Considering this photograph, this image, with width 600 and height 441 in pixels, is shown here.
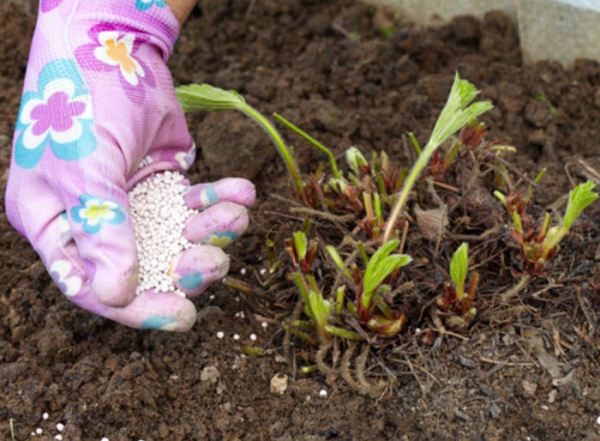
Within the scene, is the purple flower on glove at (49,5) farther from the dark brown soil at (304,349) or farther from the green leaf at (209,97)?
the dark brown soil at (304,349)

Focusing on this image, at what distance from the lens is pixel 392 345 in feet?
5.40

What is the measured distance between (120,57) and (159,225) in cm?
31

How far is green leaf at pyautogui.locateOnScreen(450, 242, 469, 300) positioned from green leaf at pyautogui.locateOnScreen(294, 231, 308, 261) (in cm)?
26

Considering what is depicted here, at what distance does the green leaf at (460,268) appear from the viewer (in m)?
1.51

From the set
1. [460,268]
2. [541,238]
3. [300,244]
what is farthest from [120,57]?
[541,238]

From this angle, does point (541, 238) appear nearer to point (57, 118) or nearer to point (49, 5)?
point (57, 118)

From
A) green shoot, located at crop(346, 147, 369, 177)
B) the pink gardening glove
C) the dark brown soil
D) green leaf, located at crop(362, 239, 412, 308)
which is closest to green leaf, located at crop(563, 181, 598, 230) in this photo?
the dark brown soil

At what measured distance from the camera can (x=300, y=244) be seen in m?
1.62

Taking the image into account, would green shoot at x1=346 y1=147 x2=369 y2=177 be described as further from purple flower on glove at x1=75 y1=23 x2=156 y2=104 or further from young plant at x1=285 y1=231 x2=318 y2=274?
purple flower on glove at x1=75 y1=23 x2=156 y2=104

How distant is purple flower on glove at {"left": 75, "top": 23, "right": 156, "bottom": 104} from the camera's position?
5.30 ft

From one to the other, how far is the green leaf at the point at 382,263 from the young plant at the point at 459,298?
0.35 feet

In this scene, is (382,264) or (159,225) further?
(159,225)

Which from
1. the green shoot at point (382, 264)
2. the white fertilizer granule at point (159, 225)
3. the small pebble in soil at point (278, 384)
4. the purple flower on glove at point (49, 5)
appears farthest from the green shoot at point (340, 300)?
the purple flower on glove at point (49, 5)

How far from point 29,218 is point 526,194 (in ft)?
3.08
